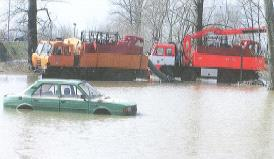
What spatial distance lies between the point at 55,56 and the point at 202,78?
44.1 feet

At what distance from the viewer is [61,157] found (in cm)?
1369

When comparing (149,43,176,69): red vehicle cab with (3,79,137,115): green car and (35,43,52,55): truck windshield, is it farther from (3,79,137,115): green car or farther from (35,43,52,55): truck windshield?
(3,79,137,115): green car

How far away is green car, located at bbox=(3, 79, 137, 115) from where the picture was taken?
21.2 meters

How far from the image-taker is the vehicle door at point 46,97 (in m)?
21.4

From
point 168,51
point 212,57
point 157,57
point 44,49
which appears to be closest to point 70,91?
point 44,49

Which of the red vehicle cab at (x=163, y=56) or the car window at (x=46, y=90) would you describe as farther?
the red vehicle cab at (x=163, y=56)

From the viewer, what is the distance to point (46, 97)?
21547mm

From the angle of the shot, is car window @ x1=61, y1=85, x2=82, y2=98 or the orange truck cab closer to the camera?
car window @ x1=61, y1=85, x2=82, y2=98

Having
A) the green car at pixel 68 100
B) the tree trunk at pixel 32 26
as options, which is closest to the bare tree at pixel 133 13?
the tree trunk at pixel 32 26

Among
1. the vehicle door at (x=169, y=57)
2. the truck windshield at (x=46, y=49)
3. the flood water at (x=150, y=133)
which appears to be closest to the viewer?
the flood water at (x=150, y=133)

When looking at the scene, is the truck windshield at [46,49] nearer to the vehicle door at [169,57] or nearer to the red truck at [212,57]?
the red truck at [212,57]

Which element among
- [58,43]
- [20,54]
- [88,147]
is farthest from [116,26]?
[88,147]

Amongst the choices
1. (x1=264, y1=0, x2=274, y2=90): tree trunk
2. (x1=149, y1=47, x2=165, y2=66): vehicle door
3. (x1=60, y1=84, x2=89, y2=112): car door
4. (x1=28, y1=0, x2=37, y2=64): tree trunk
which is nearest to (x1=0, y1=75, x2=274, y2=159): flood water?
(x1=60, y1=84, x2=89, y2=112): car door

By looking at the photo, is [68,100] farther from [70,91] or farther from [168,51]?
[168,51]
